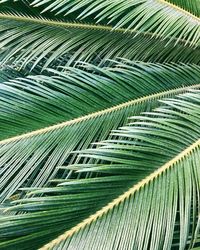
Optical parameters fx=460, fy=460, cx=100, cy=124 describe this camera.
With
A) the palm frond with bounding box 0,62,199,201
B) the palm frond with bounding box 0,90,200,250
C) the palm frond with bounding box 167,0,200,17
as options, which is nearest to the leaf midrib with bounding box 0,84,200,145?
the palm frond with bounding box 0,62,199,201

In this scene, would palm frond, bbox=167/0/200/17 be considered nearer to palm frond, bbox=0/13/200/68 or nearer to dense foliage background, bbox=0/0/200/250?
dense foliage background, bbox=0/0/200/250

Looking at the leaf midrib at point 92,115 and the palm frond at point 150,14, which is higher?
the palm frond at point 150,14

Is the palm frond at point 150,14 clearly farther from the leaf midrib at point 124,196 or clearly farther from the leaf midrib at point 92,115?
the leaf midrib at point 124,196

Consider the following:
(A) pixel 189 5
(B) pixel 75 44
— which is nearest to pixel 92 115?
(B) pixel 75 44

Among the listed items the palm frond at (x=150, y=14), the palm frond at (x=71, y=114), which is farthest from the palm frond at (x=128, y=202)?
the palm frond at (x=150, y=14)

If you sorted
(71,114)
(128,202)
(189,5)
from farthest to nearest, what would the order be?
(189,5), (71,114), (128,202)

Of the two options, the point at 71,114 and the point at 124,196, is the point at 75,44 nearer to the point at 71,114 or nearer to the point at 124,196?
the point at 71,114
